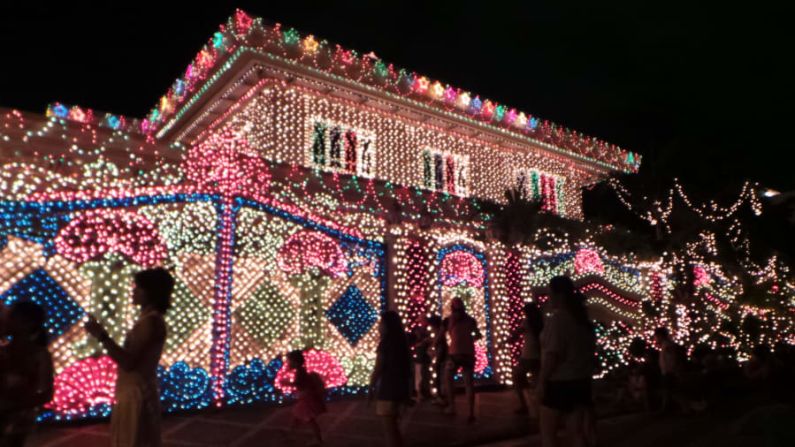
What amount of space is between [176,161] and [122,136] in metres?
0.89

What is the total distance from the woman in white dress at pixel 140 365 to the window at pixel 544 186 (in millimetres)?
14562

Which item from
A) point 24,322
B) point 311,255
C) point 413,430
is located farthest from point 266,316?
point 24,322

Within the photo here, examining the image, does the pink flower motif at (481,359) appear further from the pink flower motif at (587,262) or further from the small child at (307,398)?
the small child at (307,398)

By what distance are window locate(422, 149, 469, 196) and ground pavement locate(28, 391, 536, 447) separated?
25.0 feet

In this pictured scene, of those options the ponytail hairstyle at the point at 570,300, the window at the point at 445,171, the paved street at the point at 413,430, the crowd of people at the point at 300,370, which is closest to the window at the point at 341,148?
the window at the point at 445,171

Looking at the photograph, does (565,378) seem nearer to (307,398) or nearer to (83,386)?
(307,398)

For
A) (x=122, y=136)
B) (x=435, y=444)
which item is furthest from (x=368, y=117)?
(x=435, y=444)

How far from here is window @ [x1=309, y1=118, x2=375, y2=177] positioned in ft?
44.9

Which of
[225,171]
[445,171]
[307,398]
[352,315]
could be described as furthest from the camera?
[445,171]

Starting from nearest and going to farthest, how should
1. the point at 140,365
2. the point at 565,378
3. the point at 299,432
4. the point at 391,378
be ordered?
the point at 140,365
the point at 565,378
the point at 391,378
the point at 299,432

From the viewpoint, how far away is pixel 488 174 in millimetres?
16641

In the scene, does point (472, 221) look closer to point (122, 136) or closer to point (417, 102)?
point (417, 102)

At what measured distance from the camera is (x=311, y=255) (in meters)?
9.95

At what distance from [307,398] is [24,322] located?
3.55 m
